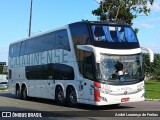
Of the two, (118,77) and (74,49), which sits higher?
(74,49)

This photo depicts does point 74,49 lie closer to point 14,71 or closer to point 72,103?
point 72,103

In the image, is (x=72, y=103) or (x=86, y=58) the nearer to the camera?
(x=86, y=58)

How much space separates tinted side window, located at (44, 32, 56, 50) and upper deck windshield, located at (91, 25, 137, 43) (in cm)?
385

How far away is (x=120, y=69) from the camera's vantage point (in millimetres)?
17703

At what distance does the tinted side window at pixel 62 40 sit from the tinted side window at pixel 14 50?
22.7 feet

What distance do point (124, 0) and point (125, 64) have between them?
69.9ft

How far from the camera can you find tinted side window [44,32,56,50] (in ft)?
71.0

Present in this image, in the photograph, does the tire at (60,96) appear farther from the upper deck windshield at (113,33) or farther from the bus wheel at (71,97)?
the upper deck windshield at (113,33)

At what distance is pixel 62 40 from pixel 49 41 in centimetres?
185

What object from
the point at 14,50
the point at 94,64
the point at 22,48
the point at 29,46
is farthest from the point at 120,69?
the point at 14,50

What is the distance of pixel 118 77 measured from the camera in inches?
693

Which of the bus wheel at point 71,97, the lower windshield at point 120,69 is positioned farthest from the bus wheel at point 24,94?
the lower windshield at point 120,69

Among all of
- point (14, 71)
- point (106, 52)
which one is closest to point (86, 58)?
point (106, 52)

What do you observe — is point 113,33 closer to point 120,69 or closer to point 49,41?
point 120,69
